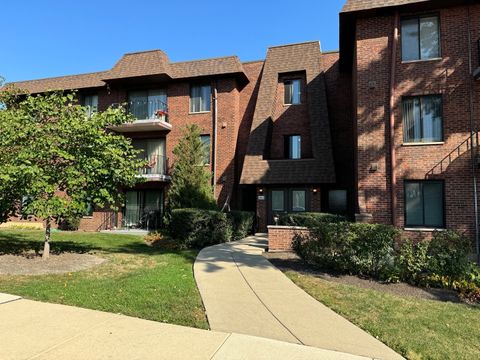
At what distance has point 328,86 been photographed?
19109 millimetres

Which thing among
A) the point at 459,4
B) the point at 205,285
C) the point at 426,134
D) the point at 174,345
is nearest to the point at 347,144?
the point at 426,134

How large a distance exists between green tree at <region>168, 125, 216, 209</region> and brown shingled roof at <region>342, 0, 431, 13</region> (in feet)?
27.4

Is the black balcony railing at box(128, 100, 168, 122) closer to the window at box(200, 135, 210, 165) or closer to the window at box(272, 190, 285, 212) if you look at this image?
the window at box(200, 135, 210, 165)

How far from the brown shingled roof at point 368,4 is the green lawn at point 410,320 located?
32.9 ft

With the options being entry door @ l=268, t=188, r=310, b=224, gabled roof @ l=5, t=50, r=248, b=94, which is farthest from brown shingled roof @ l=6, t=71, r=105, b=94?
entry door @ l=268, t=188, r=310, b=224

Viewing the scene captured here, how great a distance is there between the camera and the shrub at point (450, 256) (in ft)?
24.6

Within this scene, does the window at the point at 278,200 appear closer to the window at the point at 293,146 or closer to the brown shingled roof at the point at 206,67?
the window at the point at 293,146

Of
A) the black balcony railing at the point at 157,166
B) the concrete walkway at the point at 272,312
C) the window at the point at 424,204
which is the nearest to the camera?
the concrete walkway at the point at 272,312

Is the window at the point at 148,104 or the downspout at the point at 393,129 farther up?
the window at the point at 148,104

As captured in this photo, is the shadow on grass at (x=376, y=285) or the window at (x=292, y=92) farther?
the window at (x=292, y=92)

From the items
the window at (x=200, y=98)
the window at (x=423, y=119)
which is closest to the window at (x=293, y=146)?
the window at (x=200, y=98)

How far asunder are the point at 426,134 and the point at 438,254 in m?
6.17

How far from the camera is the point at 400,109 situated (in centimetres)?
1282

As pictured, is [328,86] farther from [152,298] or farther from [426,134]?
[152,298]
